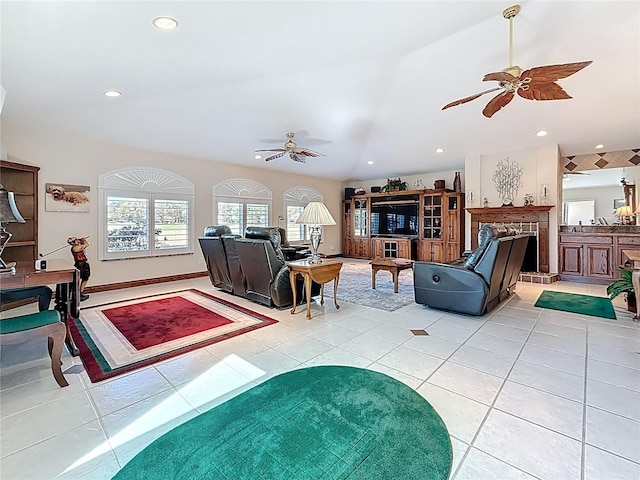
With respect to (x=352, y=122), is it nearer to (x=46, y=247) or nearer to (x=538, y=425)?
(x=538, y=425)

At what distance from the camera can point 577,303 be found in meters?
4.48

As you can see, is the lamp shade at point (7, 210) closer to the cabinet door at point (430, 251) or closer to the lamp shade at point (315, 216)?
the lamp shade at point (315, 216)

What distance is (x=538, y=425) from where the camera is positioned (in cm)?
185

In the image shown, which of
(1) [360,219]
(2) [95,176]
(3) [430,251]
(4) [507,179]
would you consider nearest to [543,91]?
(4) [507,179]

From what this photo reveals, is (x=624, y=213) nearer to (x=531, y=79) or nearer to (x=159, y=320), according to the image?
(x=531, y=79)

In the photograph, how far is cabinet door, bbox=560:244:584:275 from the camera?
602 centimetres

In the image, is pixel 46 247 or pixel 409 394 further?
pixel 46 247

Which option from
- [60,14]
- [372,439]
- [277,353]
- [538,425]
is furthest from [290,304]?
[60,14]

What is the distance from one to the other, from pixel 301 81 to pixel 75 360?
4044 millimetres

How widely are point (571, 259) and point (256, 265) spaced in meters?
6.14

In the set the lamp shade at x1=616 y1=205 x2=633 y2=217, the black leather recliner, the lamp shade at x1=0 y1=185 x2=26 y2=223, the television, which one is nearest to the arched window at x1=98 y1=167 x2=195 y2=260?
the black leather recliner

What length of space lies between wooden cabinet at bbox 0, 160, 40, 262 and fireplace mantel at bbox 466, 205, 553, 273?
7946 millimetres

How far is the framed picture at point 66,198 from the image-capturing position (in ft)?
16.1

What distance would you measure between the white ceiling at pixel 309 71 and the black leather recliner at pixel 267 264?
2.05 m
